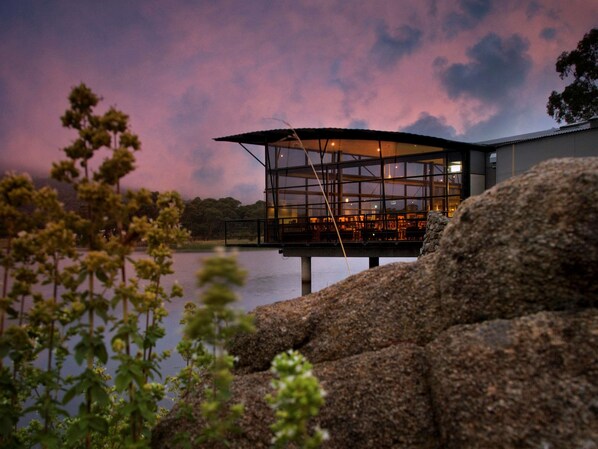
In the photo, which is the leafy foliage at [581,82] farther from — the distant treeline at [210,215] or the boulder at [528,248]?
the distant treeline at [210,215]

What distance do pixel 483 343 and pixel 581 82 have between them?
41885mm

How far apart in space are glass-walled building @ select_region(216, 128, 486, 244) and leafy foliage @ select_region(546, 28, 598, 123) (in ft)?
61.1

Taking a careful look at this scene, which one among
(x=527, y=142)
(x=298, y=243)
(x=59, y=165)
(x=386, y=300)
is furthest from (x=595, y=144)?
(x=59, y=165)

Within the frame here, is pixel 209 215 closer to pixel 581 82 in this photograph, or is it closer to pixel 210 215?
pixel 210 215

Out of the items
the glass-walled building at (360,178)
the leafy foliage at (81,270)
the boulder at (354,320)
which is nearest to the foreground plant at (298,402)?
the leafy foliage at (81,270)

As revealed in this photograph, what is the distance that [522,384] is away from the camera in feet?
10.1

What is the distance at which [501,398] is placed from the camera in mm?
3062

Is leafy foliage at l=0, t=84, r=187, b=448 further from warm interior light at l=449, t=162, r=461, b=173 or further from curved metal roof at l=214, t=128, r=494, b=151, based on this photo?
warm interior light at l=449, t=162, r=461, b=173

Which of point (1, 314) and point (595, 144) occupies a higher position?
point (595, 144)

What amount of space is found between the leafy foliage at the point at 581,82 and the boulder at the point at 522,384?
39364 millimetres

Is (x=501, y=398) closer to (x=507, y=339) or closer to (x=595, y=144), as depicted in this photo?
(x=507, y=339)

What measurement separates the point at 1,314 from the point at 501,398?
3139 mm

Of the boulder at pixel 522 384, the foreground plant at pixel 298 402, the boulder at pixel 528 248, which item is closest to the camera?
the foreground plant at pixel 298 402

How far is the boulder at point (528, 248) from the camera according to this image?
338 cm
